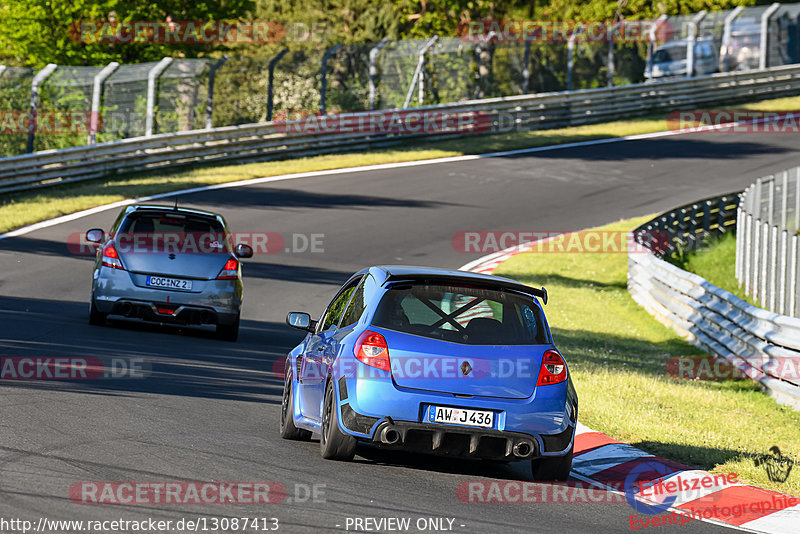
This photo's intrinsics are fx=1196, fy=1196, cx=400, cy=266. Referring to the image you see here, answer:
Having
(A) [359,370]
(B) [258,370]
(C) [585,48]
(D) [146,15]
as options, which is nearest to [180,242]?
(B) [258,370]

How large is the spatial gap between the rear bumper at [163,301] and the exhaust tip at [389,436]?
718 centimetres

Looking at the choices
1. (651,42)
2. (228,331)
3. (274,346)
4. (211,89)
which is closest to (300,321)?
(274,346)

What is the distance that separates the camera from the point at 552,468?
794 centimetres

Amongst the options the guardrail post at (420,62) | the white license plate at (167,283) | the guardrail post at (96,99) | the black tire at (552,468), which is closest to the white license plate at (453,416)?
the black tire at (552,468)

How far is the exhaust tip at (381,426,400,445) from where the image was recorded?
761cm

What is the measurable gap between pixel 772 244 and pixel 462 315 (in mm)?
9693

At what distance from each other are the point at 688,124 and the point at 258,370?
2945 cm

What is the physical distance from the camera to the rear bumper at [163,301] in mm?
14297

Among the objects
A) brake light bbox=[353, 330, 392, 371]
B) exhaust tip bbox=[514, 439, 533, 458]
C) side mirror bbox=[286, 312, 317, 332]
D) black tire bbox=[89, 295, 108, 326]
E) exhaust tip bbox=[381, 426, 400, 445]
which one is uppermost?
brake light bbox=[353, 330, 392, 371]

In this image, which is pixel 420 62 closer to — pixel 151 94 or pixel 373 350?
pixel 151 94

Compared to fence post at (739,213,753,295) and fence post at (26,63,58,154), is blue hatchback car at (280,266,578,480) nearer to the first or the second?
fence post at (739,213,753,295)

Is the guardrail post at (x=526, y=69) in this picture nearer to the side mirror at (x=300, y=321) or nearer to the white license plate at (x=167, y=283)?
the white license plate at (x=167, y=283)

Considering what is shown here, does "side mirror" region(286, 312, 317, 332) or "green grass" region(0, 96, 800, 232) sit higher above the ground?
"side mirror" region(286, 312, 317, 332)

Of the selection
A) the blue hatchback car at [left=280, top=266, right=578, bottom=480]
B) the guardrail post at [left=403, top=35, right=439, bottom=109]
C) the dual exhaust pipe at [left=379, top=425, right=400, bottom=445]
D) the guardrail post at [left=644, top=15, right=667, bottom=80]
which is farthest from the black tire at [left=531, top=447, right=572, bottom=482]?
the guardrail post at [left=644, top=15, right=667, bottom=80]
